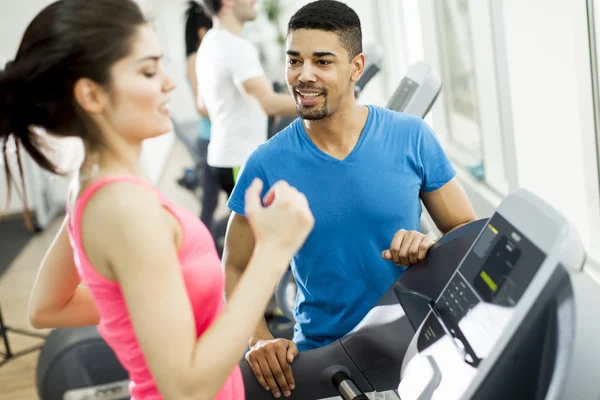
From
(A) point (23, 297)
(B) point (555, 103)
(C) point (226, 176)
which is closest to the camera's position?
(B) point (555, 103)

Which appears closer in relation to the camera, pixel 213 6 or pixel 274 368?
pixel 274 368

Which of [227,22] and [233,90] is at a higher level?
[227,22]

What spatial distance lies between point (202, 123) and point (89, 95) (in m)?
2.73

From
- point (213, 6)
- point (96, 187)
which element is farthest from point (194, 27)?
point (96, 187)

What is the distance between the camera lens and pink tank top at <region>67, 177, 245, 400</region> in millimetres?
773

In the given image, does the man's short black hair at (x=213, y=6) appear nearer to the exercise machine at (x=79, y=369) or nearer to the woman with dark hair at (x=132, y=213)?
the exercise machine at (x=79, y=369)

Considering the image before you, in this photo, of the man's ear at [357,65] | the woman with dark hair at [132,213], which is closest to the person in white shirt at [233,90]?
the man's ear at [357,65]

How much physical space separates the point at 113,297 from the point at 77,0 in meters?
0.33

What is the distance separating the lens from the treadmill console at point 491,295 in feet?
2.19

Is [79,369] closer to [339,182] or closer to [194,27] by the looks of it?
[339,182]

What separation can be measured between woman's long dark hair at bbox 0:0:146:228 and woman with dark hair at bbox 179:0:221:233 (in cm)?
250

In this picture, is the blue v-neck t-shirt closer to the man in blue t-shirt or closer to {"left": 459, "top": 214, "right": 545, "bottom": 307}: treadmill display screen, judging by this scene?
the man in blue t-shirt

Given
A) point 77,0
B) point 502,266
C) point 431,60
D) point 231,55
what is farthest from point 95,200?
point 431,60

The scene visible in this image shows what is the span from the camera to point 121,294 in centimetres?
79
